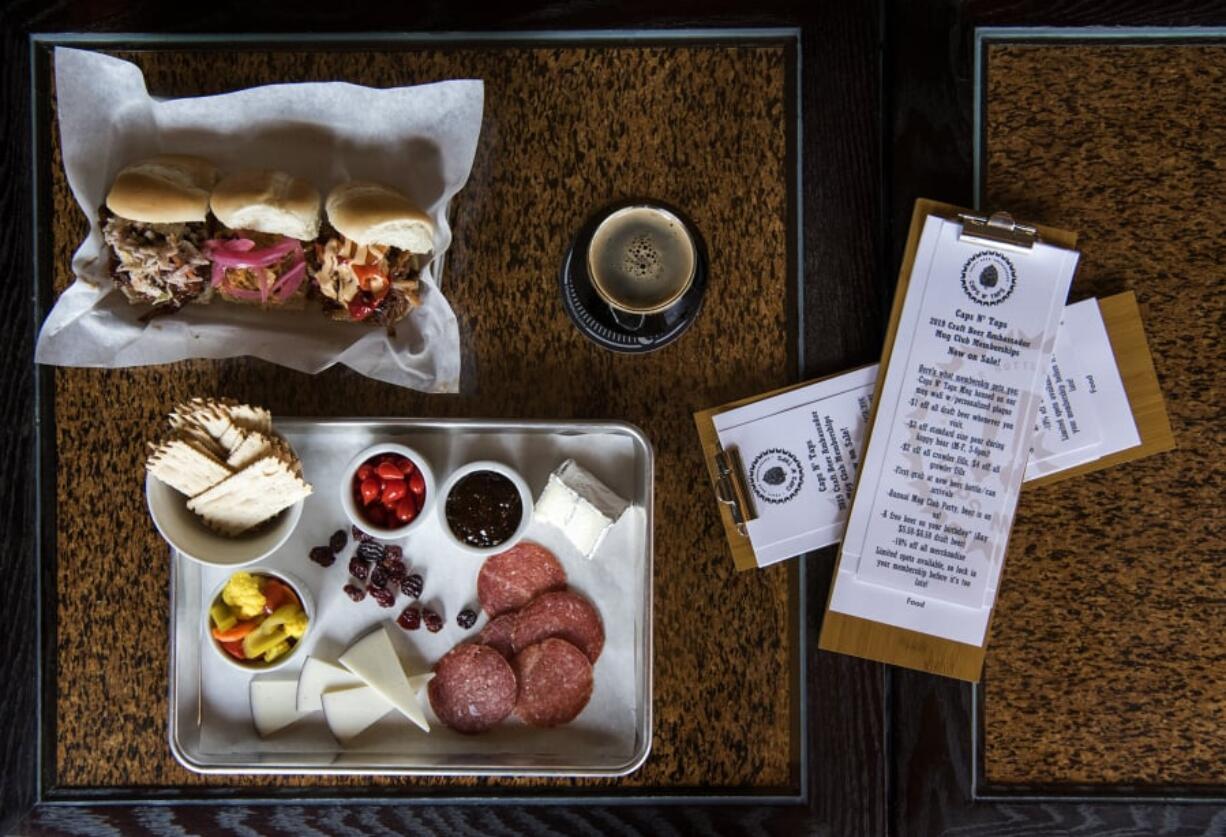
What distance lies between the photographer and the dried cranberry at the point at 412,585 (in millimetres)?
1440

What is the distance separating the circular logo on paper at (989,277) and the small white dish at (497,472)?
78cm

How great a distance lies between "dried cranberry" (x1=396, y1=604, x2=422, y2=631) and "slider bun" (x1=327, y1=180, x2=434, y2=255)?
58 centimetres

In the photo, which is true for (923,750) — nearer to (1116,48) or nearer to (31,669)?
(1116,48)

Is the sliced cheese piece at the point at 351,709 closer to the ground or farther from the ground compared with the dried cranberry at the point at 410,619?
closer to the ground

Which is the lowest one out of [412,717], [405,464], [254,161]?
[412,717]

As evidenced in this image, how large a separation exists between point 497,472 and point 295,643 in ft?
1.34

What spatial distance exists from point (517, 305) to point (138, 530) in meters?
0.73

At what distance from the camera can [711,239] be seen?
4.78ft

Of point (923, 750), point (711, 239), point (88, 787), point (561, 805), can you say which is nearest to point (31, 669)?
point (88, 787)

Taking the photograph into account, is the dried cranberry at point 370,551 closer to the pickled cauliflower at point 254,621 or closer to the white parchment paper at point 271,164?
the pickled cauliflower at point 254,621

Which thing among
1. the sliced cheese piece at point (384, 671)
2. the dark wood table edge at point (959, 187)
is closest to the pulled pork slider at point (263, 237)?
the sliced cheese piece at point (384, 671)

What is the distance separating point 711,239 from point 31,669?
132cm

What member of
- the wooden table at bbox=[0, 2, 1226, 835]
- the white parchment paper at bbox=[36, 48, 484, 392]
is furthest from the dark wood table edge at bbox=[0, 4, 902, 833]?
the white parchment paper at bbox=[36, 48, 484, 392]

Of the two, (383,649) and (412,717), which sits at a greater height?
(383,649)
